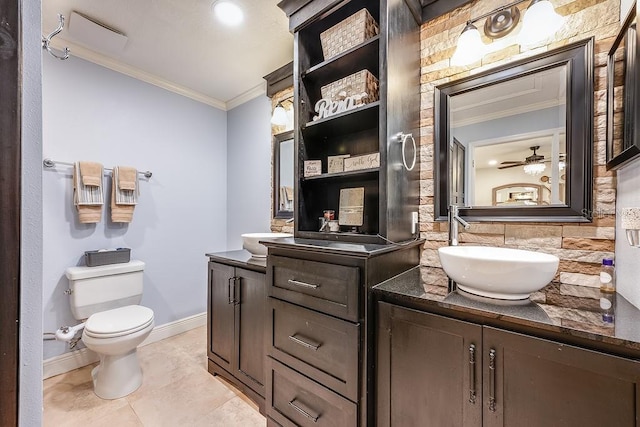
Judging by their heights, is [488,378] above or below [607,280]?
below

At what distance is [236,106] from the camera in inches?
116

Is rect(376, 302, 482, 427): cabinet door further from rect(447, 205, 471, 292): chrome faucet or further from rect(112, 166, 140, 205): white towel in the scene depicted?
rect(112, 166, 140, 205): white towel

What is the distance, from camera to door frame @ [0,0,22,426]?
488mm

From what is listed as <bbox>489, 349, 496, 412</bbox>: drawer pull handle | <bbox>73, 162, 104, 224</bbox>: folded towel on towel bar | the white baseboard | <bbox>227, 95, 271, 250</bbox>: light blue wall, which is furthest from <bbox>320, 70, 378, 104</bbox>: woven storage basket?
the white baseboard

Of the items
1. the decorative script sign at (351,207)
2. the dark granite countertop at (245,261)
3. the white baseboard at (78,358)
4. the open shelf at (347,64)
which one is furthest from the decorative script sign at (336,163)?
the white baseboard at (78,358)

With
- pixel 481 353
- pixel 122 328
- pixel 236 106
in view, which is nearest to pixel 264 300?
pixel 122 328

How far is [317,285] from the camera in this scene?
1.21 m

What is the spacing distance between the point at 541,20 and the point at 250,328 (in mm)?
2187

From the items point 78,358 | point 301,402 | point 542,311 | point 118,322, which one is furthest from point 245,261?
point 78,358

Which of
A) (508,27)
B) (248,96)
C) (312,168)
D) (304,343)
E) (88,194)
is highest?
(248,96)

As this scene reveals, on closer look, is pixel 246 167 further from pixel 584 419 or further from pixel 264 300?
pixel 584 419

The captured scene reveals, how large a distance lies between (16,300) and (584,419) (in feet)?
4.55

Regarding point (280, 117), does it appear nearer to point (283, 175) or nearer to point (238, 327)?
point (283, 175)

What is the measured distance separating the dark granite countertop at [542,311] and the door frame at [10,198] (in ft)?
3.36
